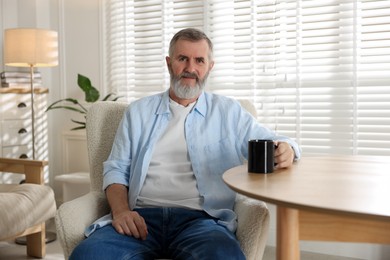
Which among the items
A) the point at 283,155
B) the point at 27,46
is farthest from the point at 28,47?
the point at 283,155

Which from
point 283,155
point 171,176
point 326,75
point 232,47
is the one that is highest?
point 232,47

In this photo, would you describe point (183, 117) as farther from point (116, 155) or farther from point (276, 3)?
point (276, 3)

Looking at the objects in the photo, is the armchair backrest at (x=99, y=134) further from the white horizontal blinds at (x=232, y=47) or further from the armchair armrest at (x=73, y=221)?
the white horizontal blinds at (x=232, y=47)

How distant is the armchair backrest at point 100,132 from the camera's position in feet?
6.74

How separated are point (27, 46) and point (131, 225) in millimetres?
1967

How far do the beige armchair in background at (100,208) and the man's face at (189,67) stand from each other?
0.91 feet

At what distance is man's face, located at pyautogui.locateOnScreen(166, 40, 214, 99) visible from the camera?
1.94 m

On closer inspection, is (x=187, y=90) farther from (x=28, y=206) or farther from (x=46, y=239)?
(x=46, y=239)

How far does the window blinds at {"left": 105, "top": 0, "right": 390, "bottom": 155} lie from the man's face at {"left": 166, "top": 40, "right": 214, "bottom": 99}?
42.2 inches

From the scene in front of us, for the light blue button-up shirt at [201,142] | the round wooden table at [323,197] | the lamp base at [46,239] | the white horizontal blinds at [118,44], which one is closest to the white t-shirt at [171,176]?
the light blue button-up shirt at [201,142]

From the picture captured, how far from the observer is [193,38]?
1944 mm

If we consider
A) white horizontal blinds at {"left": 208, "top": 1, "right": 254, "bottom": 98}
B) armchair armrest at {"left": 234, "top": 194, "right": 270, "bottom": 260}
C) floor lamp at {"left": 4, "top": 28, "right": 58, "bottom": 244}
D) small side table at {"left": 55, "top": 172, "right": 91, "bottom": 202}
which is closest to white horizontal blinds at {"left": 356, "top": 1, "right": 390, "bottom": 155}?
white horizontal blinds at {"left": 208, "top": 1, "right": 254, "bottom": 98}

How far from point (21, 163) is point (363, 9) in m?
2.08

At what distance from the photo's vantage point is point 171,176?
1857 millimetres
